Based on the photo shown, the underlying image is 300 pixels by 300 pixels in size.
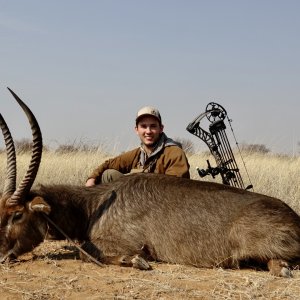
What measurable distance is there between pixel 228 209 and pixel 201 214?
26 centimetres

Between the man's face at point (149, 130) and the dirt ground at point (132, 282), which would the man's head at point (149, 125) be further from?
the dirt ground at point (132, 282)

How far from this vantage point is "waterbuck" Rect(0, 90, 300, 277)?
5195 millimetres

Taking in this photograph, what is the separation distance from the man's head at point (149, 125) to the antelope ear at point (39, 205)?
1.98 metres

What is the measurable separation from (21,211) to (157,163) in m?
2.09

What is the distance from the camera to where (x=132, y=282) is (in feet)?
14.9

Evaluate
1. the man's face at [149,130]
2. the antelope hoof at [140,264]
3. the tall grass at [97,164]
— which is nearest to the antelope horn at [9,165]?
the antelope hoof at [140,264]

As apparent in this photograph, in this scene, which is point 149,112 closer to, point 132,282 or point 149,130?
point 149,130

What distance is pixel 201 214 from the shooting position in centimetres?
546

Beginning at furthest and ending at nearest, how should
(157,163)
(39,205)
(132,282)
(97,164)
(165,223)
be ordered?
(97,164), (157,163), (165,223), (39,205), (132,282)

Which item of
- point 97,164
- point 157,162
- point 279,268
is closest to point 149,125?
point 157,162

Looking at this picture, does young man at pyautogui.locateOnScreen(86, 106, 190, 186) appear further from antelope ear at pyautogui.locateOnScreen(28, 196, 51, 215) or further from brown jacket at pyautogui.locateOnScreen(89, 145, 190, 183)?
antelope ear at pyautogui.locateOnScreen(28, 196, 51, 215)

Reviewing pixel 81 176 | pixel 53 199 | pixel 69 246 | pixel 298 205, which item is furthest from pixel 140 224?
pixel 81 176

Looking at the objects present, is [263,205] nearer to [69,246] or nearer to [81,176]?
[69,246]

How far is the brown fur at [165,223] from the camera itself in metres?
5.21
